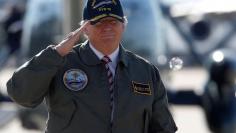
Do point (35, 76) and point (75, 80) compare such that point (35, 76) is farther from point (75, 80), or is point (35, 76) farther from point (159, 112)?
point (159, 112)

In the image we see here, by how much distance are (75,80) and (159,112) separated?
528 millimetres

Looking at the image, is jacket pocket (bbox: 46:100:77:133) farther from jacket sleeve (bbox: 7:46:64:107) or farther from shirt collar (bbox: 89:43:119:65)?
shirt collar (bbox: 89:43:119:65)

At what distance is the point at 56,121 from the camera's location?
4.78 meters

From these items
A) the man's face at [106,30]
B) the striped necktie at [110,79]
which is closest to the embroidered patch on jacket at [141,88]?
the striped necktie at [110,79]

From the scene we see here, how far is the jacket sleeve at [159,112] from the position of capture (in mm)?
4980

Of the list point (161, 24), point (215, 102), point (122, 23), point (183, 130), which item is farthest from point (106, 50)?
point (161, 24)

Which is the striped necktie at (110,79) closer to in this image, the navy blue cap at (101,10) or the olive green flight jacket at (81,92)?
the olive green flight jacket at (81,92)

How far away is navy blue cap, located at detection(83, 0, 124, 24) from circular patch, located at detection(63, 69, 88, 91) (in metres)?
0.26

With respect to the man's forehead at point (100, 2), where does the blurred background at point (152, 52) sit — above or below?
below

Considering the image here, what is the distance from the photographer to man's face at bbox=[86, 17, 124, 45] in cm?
476

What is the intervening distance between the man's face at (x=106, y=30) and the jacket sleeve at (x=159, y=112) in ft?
1.14

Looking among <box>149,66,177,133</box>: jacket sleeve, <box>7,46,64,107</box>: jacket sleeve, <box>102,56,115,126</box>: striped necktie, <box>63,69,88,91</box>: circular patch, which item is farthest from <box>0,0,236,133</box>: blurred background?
<box>7,46,64,107</box>: jacket sleeve

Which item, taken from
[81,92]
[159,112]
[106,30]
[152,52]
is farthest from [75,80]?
[152,52]

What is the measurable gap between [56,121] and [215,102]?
5570mm
